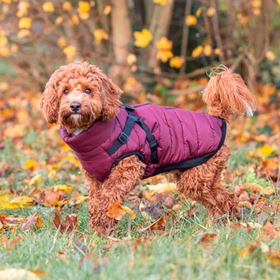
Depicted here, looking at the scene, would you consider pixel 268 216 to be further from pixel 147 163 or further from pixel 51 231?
pixel 51 231

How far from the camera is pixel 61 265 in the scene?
10.3ft

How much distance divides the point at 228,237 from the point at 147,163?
114cm

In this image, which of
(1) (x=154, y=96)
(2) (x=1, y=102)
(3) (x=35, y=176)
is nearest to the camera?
(3) (x=35, y=176)

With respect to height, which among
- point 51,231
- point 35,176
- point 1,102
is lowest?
point 1,102

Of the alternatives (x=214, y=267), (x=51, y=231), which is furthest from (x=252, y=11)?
(x=214, y=267)

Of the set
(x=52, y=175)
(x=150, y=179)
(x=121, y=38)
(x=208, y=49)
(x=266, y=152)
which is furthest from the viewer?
(x=121, y=38)

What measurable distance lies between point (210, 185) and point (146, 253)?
1631 mm

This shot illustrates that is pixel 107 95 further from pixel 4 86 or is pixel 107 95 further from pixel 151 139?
pixel 4 86

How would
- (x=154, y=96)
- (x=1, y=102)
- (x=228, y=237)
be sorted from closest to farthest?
(x=228, y=237) → (x=154, y=96) → (x=1, y=102)

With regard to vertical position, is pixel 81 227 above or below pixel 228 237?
below

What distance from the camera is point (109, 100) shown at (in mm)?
4238

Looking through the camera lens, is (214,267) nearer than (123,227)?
Yes

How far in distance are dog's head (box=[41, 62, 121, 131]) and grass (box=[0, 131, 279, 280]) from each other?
0.78 m

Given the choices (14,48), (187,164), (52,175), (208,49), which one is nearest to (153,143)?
(187,164)
